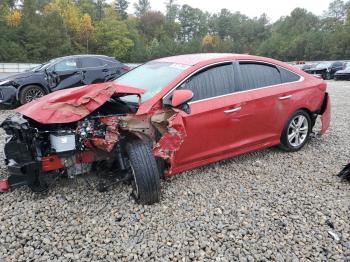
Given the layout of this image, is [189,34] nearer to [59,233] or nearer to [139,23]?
[139,23]

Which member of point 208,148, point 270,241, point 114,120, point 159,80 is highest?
point 159,80

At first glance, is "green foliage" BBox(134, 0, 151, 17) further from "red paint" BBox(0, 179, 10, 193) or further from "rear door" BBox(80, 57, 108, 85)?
"red paint" BBox(0, 179, 10, 193)

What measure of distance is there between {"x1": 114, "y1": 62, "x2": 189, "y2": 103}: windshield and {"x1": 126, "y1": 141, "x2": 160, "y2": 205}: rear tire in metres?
0.69

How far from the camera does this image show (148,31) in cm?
8912

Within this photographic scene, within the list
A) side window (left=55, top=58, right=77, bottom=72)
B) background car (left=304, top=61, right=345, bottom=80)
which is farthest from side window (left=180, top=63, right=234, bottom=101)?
background car (left=304, top=61, right=345, bottom=80)

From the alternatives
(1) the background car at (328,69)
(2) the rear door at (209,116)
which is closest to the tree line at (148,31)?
(1) the background car at (328,69)

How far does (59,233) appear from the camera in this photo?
329 cm

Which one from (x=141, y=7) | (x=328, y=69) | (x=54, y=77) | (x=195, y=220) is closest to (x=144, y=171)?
(x=195, y=220)

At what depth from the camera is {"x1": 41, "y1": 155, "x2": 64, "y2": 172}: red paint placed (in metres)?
3.56

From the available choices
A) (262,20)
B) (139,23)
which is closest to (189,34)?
(139,23)

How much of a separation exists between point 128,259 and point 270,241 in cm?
131

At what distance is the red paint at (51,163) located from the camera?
140 inches

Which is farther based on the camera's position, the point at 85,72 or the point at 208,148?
the point at 85,72

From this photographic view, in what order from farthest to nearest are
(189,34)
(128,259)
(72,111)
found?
(189,34), (72,111), (128,259)
